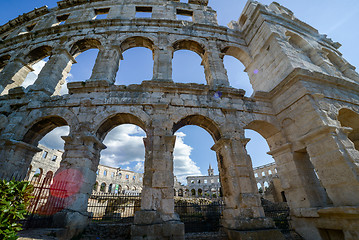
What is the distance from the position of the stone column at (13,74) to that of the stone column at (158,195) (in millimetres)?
8349

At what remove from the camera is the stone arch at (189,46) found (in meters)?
8.93

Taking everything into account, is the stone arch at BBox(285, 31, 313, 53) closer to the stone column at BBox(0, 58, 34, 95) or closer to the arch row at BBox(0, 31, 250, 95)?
the arch row at BBox(0, 31, 250, 95)

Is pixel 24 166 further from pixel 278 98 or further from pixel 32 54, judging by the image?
pixel 278 98

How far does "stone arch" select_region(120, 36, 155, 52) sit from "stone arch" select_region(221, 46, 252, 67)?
4.22 m

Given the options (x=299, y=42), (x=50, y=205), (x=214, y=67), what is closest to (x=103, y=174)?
(x=50, y=205)

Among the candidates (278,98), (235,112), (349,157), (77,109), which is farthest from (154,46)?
(349,157)

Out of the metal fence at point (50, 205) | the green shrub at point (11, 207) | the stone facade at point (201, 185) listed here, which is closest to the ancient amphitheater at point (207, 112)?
the metal fence at point (50, 205)

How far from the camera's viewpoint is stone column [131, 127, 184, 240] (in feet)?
14.4

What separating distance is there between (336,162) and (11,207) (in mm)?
7874

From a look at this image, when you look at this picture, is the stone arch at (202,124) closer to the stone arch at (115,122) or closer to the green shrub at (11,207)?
the stone arch at (115,122)

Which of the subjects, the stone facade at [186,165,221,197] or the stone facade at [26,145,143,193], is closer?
the stone facade at [26,145,143,193]

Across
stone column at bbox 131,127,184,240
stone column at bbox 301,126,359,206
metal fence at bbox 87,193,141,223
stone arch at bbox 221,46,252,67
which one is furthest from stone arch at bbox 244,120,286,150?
metal fence at bbox 87,193,141,223

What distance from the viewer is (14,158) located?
583 centimetres

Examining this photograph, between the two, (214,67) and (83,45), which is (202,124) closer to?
(214,67)
